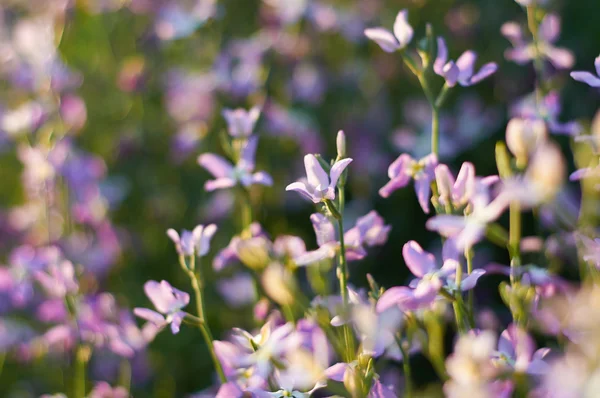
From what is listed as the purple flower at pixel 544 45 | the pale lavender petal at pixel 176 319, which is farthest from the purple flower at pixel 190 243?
the purple flower at pixel 544 45

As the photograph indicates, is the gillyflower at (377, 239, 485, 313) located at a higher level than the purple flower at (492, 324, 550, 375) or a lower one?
higher

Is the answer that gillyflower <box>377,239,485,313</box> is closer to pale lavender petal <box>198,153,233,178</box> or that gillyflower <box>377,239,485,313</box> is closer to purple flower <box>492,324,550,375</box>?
purple flower <box>492,324,550,375</box>

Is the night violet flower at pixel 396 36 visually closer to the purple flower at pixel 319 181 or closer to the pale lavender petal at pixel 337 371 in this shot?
the purple flower at pixel 319 181

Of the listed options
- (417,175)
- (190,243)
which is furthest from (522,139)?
(190,243)

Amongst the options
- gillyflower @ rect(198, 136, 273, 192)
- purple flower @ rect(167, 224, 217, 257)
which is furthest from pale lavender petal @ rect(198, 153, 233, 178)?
purple flower @ rect(167, 224, 217, 257)

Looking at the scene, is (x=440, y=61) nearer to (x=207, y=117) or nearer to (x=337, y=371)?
(x=337, y=371)

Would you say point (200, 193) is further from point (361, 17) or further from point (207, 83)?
point (361, 17)
